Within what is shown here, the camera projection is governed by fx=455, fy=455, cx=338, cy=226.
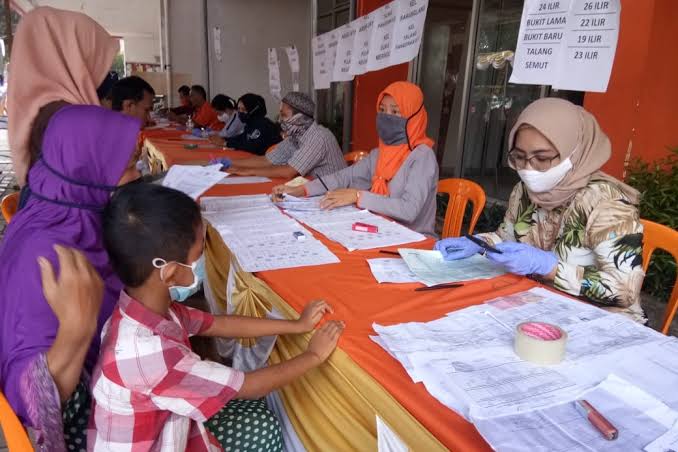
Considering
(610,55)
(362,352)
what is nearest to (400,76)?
(610,55)

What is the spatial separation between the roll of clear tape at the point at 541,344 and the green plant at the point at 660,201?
204cm

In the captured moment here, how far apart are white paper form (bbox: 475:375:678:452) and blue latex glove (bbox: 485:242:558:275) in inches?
19.2

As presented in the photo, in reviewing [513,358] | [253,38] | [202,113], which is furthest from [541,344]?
[253,38]

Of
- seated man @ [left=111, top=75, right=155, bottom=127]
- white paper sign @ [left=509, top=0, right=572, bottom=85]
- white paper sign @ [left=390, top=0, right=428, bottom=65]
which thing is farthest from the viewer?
seated man @ [left=111, top=75, right=155, bottom=127]

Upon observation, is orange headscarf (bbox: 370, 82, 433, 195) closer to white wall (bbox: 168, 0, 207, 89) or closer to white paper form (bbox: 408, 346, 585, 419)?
white paper form (bbox: 408, 346, 585, 419)

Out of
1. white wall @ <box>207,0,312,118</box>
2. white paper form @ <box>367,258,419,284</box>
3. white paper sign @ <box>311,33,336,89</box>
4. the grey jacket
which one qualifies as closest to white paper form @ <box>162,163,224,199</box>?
the grey jacket

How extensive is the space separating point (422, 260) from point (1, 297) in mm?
1070

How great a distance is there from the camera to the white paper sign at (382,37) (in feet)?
10.1

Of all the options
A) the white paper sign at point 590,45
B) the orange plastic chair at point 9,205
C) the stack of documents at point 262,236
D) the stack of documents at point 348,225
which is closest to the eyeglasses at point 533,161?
the stack of documents at point 348,225

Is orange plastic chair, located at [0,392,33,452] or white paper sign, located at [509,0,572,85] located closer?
orange plastic chair, located at [0,392,33,452]

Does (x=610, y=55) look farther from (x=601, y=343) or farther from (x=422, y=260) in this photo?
(x=601, y=343)

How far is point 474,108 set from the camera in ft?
13.8

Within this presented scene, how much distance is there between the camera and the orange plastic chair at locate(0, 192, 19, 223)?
1.59 metres

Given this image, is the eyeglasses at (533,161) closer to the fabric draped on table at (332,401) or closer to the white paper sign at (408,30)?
the fabric draped on table at (332,401)
